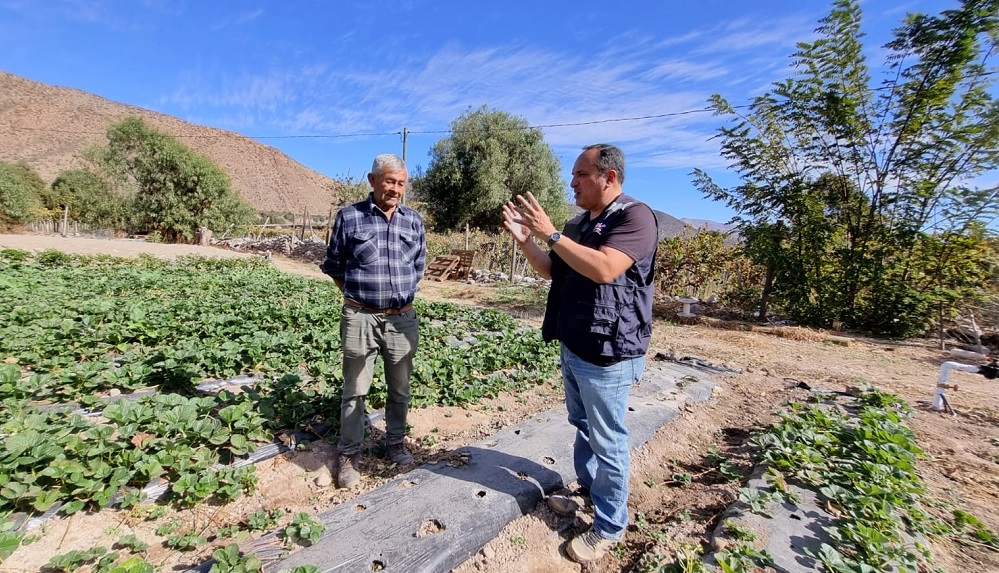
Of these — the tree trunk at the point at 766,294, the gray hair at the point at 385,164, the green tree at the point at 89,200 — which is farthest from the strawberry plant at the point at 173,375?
the green tree at the point at 89,200

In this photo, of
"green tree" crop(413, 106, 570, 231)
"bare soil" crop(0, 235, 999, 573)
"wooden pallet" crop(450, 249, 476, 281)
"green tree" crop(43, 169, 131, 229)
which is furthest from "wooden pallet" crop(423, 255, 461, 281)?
Result: "green tree" crop(43, 169, 131, 229)

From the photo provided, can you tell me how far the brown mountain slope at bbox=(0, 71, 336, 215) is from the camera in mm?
44719

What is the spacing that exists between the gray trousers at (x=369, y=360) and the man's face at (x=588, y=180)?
1270 millimetres

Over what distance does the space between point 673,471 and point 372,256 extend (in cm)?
252

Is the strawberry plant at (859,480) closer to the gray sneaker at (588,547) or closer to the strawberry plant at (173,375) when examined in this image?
the gray sneaker at (588,547)

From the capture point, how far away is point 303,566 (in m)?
1.60

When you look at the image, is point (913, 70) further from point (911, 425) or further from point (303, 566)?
point (303, 566)

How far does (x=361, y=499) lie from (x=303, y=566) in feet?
1.86

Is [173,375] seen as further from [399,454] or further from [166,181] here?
[166,181]

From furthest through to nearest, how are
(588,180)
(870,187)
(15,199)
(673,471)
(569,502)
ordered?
1. (15,199)
2. (870,187)
3. (673,471)
4. (569,502)
5. (588,180)

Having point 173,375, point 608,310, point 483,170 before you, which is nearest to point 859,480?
point 608,310

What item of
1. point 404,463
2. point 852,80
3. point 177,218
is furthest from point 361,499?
point 177,218

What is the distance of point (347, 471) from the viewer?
8.01 feet

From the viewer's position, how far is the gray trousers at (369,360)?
2387 millimetres
